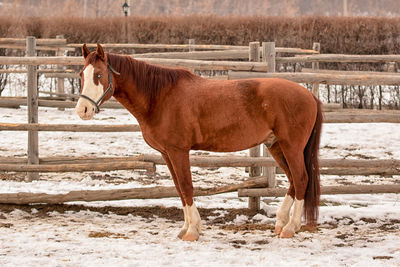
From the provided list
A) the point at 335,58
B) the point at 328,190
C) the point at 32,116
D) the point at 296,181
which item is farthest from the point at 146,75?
the point at 335,58

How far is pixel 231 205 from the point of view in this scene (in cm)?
625

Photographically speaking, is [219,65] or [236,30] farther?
[236,30]

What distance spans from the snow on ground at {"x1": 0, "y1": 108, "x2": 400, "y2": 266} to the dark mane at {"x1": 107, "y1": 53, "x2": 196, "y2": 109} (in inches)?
51.3

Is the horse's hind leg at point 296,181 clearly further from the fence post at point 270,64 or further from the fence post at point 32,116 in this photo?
the fence post at point 32,116

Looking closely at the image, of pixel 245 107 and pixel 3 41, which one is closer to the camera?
pixel 245 107

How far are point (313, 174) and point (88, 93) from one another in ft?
6.84

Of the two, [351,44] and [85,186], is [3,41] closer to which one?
[85,186]

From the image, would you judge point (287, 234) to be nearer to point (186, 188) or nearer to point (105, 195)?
point (186, 188)

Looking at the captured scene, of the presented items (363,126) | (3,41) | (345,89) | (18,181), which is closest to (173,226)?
(18,181)

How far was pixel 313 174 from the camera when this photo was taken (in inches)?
194

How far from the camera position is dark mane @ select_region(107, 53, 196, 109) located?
187 inches

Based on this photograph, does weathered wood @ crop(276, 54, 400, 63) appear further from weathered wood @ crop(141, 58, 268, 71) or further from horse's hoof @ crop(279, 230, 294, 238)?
horse's hoof @ crop(279, 230, 294, 238)

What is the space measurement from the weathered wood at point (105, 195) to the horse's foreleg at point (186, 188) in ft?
3.10

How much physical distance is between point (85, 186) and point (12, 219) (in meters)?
1.48
